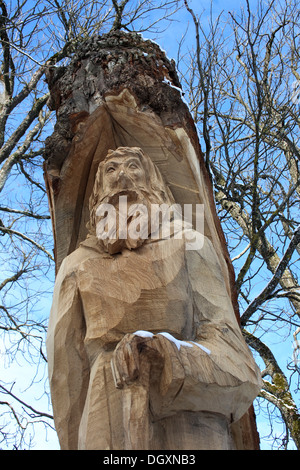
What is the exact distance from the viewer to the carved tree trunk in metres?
4.91

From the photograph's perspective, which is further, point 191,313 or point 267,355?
point 267,355

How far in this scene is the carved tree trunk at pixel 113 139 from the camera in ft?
16.1

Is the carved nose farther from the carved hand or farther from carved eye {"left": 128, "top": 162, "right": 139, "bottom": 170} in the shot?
the carved hand

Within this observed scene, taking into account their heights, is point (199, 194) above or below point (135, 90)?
below

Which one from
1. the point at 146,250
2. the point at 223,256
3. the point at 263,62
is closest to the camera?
the point at 146,250

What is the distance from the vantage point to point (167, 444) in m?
3.51

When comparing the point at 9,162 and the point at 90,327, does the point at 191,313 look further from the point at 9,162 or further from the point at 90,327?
the point at 9,162

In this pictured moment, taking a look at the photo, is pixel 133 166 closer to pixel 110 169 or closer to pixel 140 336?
pixel 110 169

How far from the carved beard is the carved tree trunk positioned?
539 mm

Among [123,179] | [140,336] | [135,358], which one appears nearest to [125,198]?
[123,179]

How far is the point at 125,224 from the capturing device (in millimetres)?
4340

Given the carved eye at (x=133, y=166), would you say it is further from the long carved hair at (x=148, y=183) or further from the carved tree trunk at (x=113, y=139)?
the carved tree trunk at (x=113, y=139)

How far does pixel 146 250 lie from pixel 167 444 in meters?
1.30

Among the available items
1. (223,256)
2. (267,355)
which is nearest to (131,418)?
(223,256)
